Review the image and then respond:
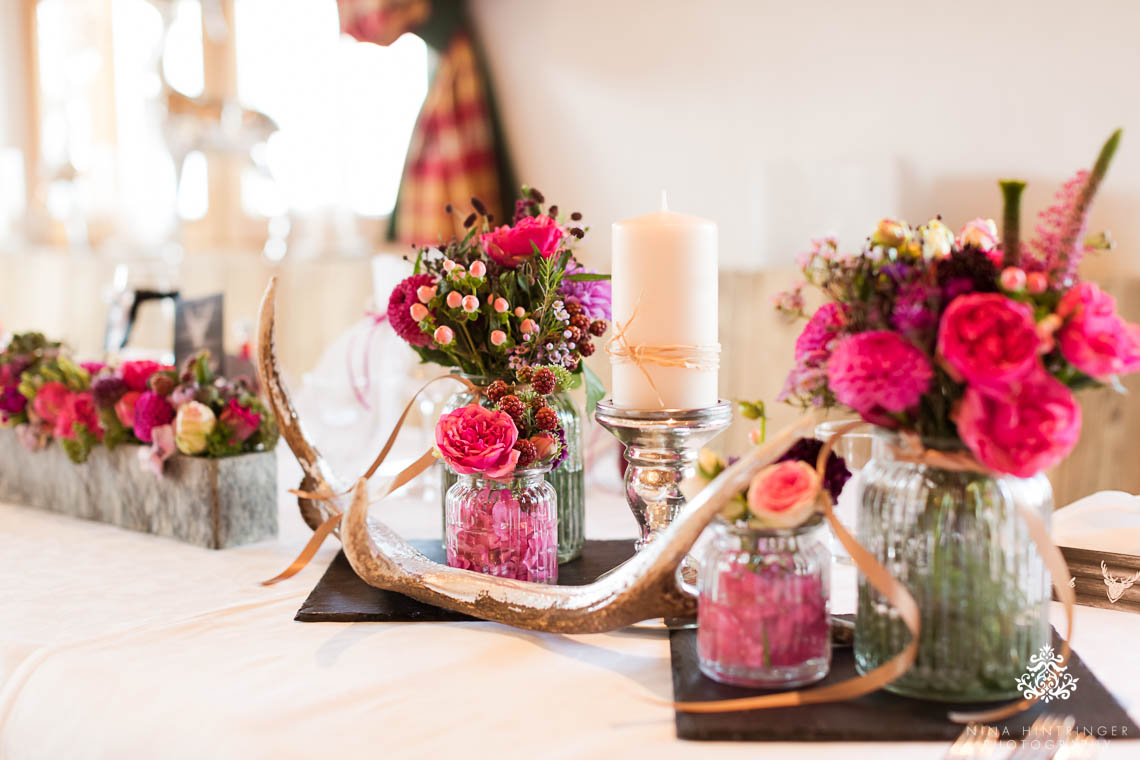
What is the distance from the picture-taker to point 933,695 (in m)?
0.54

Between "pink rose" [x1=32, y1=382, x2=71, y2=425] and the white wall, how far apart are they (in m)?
1.38

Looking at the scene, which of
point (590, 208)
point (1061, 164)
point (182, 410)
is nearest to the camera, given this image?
point (182, 410)

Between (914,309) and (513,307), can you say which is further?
(513,307)

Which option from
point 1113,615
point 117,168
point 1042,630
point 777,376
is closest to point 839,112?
point 777,376

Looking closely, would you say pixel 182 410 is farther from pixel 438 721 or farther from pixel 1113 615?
pixel 1113 615

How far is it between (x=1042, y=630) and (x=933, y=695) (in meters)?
0.07

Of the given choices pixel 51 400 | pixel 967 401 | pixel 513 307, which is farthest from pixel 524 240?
pixel 51 400

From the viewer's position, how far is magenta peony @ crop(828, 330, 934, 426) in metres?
0.50

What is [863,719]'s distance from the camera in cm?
52

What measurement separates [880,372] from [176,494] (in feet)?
2.48

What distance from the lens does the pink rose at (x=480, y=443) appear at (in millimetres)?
688

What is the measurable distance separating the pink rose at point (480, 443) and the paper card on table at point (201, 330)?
0.52 meters

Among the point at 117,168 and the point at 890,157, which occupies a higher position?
the point at 117,168

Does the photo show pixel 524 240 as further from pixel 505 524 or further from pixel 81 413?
pixel 81 413
